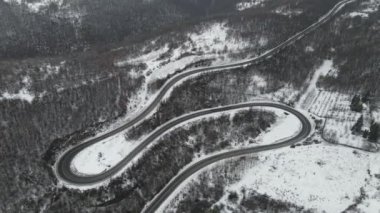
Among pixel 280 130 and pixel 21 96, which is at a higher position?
pixel 21 96

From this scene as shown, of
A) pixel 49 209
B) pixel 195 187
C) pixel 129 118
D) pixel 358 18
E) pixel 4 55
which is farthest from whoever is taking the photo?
pixel 358 18

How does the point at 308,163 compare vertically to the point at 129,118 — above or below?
below

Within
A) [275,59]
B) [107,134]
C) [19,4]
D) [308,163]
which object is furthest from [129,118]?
A: [19,4]

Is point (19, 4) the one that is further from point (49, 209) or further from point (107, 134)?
point (49, 209)

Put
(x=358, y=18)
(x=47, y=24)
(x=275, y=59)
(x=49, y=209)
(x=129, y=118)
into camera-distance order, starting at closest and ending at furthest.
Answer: (x=49, y=209) → (x=129, y=118) → (x=275, y=59) → (x=358, y=18) → (x=47, y=24)

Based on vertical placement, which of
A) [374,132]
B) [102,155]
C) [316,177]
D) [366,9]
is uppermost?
[366,9]

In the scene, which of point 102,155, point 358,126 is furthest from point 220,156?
point 358,126

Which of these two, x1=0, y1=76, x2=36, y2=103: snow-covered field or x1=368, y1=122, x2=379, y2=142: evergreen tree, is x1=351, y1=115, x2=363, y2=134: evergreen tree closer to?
x1=368, y1=122, x2=379, y2=142: evergreen tree

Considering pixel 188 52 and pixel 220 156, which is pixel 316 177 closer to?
pixel 220 156
